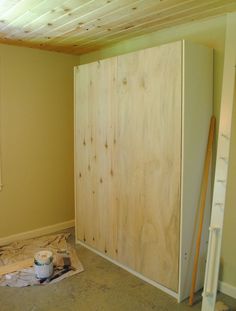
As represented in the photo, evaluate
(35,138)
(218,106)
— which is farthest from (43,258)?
(218,106)

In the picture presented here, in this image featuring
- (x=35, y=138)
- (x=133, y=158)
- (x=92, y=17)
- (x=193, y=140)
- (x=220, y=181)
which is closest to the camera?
(x=220, y=181)

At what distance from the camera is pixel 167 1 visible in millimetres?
2189

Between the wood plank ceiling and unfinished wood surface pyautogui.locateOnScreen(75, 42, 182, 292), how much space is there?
0.30 meters

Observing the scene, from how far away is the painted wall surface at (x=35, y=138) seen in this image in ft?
11.6

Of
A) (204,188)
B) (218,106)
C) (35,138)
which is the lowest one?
(204,188)

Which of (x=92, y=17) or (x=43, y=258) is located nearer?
(x=92, y=17)

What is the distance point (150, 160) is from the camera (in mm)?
2600

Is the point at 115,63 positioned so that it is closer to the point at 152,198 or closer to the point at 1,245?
the point at 152,198

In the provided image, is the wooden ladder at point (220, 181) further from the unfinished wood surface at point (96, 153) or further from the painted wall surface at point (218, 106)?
the unfinished wood surface at point (96, 153)

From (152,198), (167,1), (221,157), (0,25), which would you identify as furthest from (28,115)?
(221,157)

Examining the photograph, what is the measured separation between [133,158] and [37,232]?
1792 mm

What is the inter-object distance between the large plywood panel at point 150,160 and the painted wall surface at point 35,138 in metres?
1.31

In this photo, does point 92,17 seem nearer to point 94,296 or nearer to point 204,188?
point 204,188

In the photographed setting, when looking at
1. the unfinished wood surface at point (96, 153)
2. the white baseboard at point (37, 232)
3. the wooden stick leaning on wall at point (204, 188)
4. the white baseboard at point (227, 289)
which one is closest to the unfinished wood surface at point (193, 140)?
the wooden stick leaning on wall at point (204, 188)
